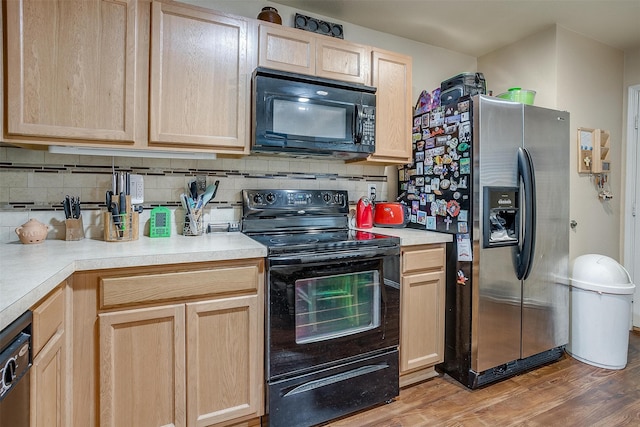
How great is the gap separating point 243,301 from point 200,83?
1.12 meters

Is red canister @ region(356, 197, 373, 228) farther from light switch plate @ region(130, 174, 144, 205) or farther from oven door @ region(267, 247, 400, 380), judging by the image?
light switch plate @ region(130, 174, 144, 205)

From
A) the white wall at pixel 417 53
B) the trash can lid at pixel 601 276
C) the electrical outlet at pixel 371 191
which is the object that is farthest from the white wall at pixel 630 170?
the electrical outlet at pixel 371 191

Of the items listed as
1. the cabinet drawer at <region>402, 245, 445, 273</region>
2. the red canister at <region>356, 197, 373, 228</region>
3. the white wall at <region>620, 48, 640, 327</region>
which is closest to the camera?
the cabinet drawer at <region>402, 245, 445, 273</region>

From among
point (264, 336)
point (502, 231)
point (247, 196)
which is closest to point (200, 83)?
point (247, 196)

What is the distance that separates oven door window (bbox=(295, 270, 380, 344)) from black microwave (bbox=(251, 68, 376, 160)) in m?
0.74

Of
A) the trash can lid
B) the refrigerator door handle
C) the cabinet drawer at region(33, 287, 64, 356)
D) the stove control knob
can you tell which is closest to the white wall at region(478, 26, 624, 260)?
the trash can lid

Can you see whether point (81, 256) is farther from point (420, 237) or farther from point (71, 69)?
point (420, 237)

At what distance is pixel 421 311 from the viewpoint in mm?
2105

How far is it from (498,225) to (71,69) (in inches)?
95.2

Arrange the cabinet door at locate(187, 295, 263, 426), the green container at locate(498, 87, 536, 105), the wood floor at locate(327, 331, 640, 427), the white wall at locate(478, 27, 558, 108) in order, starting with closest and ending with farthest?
the cabinet door at locate(187, 295, 263, 426)
the wood floor at locate(327, 331, 640, 427)
the green container at locate(498, 87, 536, 105)
the white wall at locate(478, 27, 558, 108)

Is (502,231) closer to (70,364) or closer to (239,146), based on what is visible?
(239,146)

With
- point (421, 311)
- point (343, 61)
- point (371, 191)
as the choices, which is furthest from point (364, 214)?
point (343, 61)

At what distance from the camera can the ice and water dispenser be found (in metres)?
2.05

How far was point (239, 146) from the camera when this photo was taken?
188cm
